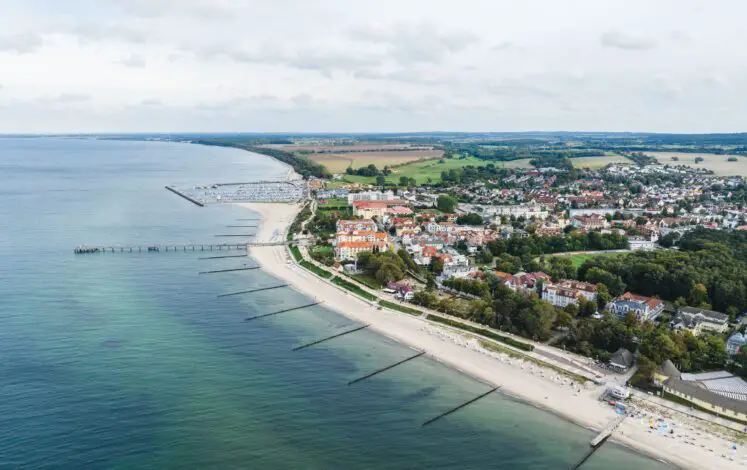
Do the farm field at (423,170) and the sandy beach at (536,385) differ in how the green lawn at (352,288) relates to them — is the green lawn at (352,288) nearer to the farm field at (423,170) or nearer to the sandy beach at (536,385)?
the sandy beach at (536,385)

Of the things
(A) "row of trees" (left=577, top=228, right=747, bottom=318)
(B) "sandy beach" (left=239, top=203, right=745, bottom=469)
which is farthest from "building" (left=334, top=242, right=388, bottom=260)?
(A) "row of trees" (left=577, top=228, right=747, bottom=318)

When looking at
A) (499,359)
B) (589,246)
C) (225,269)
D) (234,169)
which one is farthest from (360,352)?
(234,169)

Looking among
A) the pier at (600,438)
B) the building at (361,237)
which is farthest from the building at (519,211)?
the pier at (600,438)

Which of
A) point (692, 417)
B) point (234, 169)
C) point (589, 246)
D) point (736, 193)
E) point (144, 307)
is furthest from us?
point (234, 169)

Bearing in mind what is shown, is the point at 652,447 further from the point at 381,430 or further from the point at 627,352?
the point at 381,430

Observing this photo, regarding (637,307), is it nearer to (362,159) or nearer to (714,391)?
(714,391)

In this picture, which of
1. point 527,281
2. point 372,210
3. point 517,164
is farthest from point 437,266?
point 517,164

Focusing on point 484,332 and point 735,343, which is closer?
point 735,343
